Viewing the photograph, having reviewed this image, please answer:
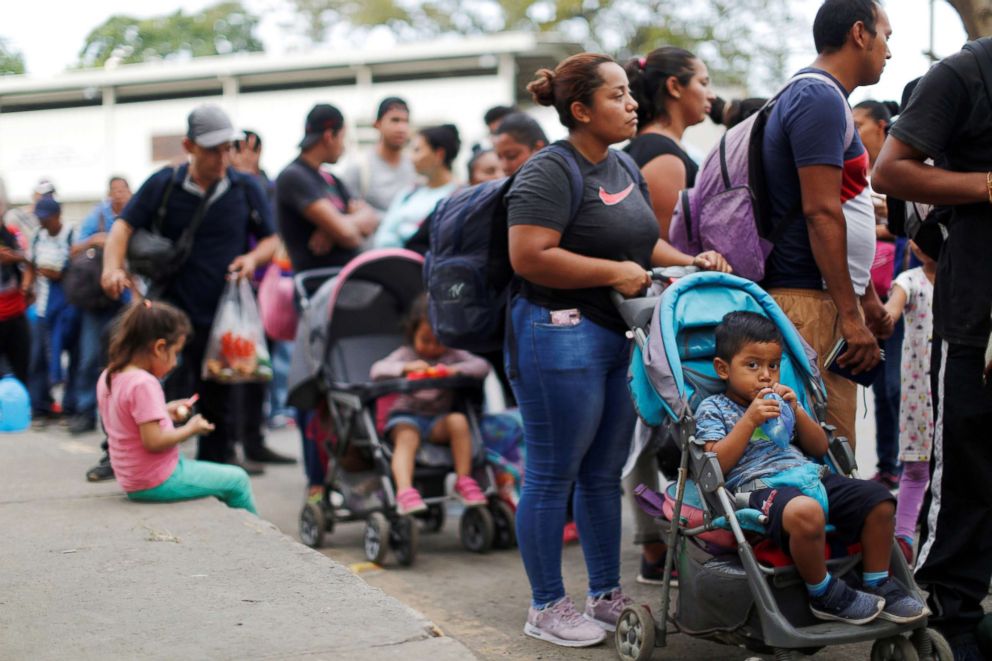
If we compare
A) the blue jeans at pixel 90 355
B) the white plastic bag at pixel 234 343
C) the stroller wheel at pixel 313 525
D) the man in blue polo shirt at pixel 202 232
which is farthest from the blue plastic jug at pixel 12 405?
the stroller wheel at pixel 313 525

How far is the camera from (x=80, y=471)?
687 centimetres

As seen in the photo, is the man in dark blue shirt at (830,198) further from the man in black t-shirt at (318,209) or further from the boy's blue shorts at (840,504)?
the man in black t-shirt at (318,209)

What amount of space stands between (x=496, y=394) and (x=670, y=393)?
4.56 metres

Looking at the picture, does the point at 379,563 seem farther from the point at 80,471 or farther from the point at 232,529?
the point at 80,471

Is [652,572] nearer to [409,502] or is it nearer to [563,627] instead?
[563,627]

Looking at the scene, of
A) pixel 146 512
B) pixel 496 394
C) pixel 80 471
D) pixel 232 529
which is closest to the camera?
pixel 232 529

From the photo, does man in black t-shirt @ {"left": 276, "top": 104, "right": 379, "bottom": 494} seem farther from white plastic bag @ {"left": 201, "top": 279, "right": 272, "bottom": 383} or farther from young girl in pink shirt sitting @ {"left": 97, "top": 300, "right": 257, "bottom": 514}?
young girl in pink shirt sitting @ {"left": 97, "top": 300, "right": 257, "bottom": 514}

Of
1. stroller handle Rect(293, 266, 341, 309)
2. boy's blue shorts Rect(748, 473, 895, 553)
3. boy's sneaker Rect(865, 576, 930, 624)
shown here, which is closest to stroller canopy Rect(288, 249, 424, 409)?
stroller handle Rect(293, 266, 341, 309)

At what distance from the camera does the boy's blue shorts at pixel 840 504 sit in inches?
147

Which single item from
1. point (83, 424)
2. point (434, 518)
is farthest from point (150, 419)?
point (83, 424)

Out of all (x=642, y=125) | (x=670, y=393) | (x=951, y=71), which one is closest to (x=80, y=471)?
(x=642, y=125)

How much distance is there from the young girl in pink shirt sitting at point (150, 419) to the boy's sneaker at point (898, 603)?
3.04m

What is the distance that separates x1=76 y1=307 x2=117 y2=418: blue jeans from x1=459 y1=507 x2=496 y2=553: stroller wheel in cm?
513

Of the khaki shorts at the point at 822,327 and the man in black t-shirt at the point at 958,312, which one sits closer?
the man in black t-shirt at the point at 958,312
